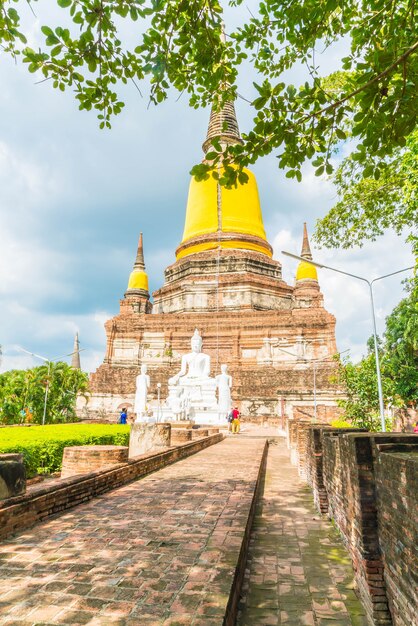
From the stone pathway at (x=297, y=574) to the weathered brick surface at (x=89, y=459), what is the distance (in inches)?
90.9

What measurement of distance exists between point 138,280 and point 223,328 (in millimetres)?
9277

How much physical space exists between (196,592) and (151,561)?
66 centimetres

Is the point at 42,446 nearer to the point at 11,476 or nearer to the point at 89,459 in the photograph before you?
the point at 89,459

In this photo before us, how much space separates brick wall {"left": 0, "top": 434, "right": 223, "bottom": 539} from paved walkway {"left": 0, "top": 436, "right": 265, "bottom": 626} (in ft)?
0.42

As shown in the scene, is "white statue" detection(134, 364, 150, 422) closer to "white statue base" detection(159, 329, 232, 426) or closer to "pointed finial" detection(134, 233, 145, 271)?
"white statue base" detection(159, 329, 232, 426)

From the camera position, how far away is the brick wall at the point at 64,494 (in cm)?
375

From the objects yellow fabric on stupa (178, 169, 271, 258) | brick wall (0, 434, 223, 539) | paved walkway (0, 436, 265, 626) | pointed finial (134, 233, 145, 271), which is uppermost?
yellow fabric on stupa (178, 169, 271, 258)

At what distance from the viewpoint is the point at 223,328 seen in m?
26.2

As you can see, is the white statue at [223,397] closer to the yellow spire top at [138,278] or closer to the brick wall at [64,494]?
the brick wall at [64,494]

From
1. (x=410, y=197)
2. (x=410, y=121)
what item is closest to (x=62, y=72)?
(x=410, y=121)

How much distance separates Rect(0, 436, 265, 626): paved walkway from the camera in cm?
238

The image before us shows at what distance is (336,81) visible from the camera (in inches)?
389

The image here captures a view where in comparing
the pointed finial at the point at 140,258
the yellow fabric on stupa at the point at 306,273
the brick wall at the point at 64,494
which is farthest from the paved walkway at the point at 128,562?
the pointed finial at the point at 140,258

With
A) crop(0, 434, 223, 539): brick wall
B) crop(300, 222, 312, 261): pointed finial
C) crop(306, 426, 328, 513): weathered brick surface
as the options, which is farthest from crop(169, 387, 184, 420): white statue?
crop(300, 222, 312, 261): pointed finial
